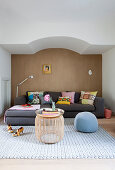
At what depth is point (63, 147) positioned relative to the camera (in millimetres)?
2768

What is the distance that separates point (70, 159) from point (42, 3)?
3195mm

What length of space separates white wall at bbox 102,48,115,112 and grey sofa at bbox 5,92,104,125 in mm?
657

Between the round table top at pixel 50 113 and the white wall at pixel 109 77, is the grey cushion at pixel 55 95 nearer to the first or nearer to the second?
the white wall at pixel 109 77

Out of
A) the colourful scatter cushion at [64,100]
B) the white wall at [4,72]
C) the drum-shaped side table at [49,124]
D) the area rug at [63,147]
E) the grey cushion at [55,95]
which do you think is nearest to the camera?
the area rug at [63,147]

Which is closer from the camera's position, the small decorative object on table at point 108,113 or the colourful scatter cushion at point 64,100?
the small decorative object on table at point 108,113

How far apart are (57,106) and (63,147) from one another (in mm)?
2246

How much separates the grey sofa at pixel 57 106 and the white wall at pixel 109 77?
0.66 meters

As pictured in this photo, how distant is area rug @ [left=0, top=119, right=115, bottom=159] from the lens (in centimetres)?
246

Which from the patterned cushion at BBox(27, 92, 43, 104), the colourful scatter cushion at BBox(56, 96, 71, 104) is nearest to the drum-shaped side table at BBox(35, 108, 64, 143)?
the colourful scatter cushion at BBox(56, 96, 71, 104)

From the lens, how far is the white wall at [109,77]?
538 centimetres

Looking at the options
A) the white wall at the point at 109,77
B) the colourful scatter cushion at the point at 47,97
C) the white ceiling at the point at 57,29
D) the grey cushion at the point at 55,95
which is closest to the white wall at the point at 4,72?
the white ceiling at the point at 57,29

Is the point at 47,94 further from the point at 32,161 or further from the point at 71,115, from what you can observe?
the point at 32,161

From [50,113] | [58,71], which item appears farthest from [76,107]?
[50,113]

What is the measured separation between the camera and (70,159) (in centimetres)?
236
